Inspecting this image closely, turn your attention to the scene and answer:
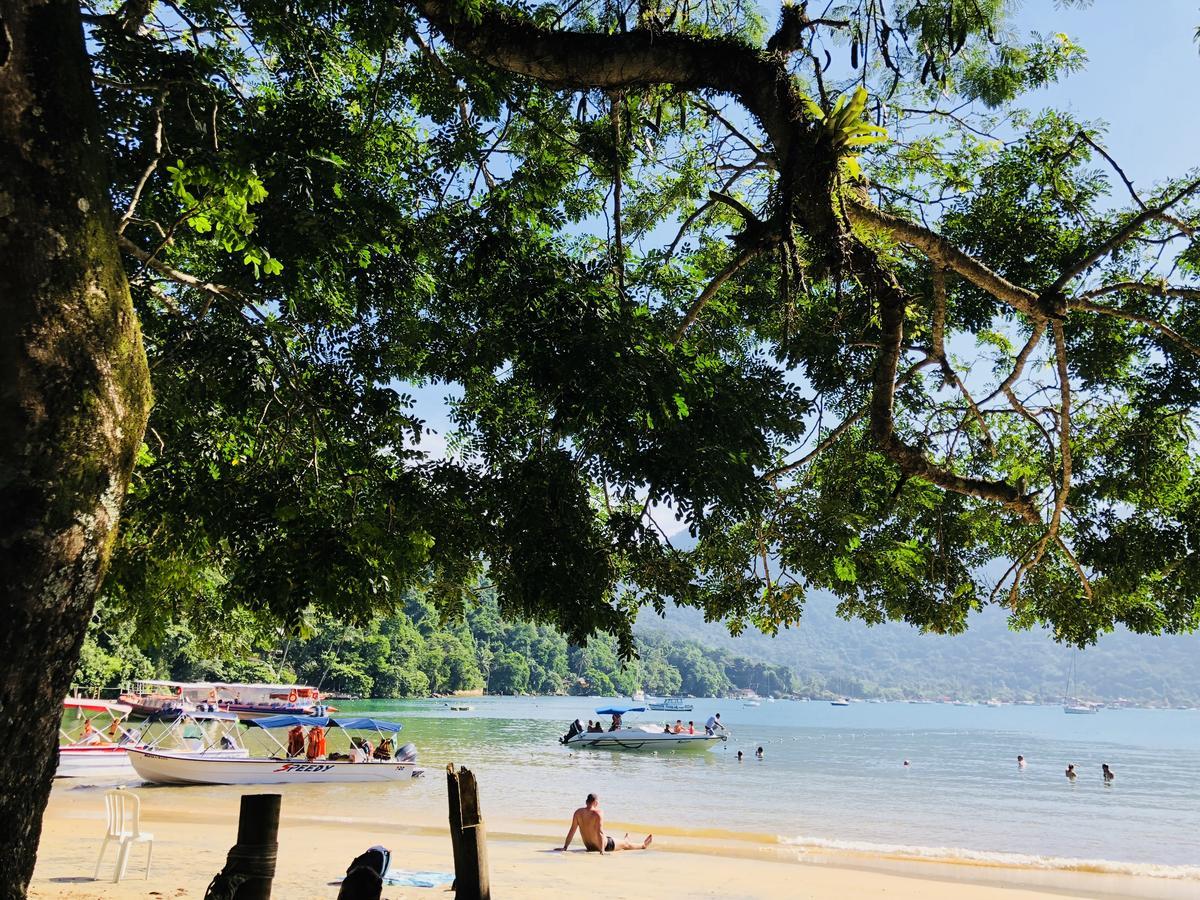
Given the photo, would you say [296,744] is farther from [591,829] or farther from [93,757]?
[591,829]

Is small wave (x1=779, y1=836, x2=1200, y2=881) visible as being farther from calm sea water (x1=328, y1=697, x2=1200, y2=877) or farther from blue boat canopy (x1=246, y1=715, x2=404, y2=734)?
blue boat canopy (x1=246, y1=715, x2=404, y2=734)

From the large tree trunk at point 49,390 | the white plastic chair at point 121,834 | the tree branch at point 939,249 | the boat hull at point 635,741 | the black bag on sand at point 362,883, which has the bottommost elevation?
the boat hull at point 635,741

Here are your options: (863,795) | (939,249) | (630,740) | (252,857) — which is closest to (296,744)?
(863,795)

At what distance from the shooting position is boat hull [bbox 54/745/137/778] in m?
20.2

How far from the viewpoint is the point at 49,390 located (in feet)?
7.32

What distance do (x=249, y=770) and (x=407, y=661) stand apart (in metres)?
69.8

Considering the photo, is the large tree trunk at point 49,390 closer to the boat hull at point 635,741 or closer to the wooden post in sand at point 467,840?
the wooden post in sand at point 467,840

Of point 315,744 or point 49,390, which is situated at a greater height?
point 49,390

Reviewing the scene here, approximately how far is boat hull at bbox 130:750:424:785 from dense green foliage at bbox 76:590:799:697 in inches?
98.7

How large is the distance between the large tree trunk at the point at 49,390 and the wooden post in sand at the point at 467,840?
8.15 feet

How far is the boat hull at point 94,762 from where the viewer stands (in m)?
20.2

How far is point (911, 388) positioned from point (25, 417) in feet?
25.0

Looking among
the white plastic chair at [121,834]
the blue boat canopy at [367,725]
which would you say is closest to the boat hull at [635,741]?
the blue boat canopy at [367,725]

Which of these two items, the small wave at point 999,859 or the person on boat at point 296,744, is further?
the person on boat at point 296,744
